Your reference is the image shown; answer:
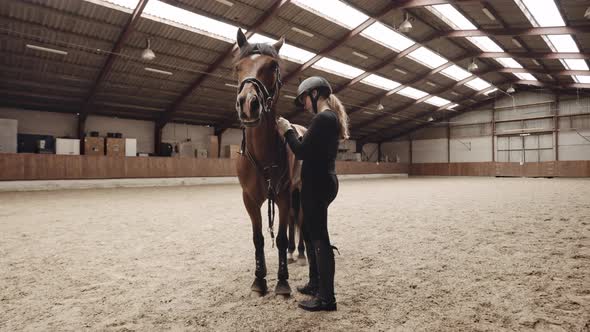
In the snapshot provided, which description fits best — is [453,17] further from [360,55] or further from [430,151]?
[430,151]

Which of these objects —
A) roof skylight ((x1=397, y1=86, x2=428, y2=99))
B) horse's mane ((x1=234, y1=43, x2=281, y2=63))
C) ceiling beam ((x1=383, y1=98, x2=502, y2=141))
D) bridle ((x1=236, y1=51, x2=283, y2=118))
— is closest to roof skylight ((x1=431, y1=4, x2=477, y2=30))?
roof skylight ((x1=397, y1=86, x2=428, y2=99))

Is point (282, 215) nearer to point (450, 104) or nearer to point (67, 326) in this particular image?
point (67, 326)

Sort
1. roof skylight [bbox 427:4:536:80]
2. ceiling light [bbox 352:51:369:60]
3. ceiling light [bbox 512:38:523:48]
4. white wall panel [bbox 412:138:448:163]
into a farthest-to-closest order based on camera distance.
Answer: white wall panel [bbox 412:138:448:163], ceiling light [bbox 352:51:369:60], ceiling light [bbox 512:38:523:48], roof skylight [bbox 427:4:536:80]

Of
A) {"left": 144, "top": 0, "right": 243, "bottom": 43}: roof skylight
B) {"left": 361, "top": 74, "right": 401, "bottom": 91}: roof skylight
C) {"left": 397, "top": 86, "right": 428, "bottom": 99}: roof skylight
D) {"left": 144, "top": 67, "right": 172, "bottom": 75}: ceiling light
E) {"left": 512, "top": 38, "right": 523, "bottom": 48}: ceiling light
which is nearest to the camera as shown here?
{"left": 144, "top": 0, "right": 243, "bottom": 43}: roof skylight

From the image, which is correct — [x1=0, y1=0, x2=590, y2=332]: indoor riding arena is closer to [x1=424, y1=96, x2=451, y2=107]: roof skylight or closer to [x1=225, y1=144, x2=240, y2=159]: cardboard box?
[x1=424, y1=96, x2=451, y2=107]: roof skylight

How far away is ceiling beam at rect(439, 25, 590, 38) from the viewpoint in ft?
38.2

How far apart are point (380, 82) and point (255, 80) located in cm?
1989

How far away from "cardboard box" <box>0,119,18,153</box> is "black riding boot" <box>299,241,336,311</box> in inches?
665

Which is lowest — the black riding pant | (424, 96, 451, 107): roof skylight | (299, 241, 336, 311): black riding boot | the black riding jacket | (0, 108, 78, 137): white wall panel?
(299, 241, 336, 311): black riding boot

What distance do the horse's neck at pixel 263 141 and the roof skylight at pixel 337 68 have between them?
14996mm

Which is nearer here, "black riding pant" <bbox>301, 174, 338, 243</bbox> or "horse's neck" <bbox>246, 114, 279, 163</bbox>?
"black riding pant" <bbox>301, 174, 338, 243</bbox>

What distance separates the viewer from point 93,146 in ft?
48.4

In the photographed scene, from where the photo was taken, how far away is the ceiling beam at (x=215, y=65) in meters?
11.6

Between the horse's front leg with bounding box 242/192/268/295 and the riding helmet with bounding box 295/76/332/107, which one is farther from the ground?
the riding helmet with bounding box 295/76/332/107
